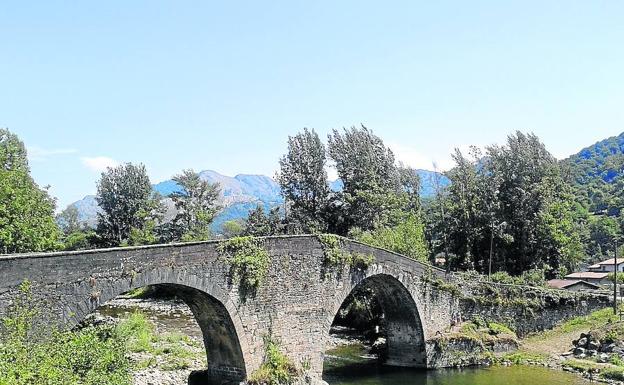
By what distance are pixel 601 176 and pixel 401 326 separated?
320 ft

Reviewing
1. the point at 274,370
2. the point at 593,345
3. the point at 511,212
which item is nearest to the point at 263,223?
the point at 511,212

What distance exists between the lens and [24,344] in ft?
42.5

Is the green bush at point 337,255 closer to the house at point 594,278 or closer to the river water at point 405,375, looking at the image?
the river water at point 405,375

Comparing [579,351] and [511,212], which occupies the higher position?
[511,212]

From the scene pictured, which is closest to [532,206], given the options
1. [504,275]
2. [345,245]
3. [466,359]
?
[504,275]

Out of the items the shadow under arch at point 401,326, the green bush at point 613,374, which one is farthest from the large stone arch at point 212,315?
the green bush at point 613,374

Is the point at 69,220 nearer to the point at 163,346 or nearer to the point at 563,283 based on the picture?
the point at 163,346

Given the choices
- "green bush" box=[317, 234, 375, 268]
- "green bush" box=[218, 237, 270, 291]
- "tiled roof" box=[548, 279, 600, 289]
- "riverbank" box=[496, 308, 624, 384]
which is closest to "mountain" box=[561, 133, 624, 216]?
"tiled roof" box=[548, 279, 600, 289]

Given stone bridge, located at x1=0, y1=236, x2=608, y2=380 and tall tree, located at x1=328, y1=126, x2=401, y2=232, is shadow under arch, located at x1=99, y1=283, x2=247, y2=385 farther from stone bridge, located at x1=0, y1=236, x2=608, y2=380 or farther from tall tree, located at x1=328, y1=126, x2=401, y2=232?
tall tree, located at x1=328, y1=126, x2=401, y2=232

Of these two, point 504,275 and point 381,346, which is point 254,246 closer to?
point 381,346

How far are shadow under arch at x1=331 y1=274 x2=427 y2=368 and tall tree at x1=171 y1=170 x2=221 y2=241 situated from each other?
32628 millimetres

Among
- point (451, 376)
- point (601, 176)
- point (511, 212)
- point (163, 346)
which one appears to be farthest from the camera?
point (601, 176)

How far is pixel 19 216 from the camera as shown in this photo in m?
32.2

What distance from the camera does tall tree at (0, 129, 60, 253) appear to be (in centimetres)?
3092
